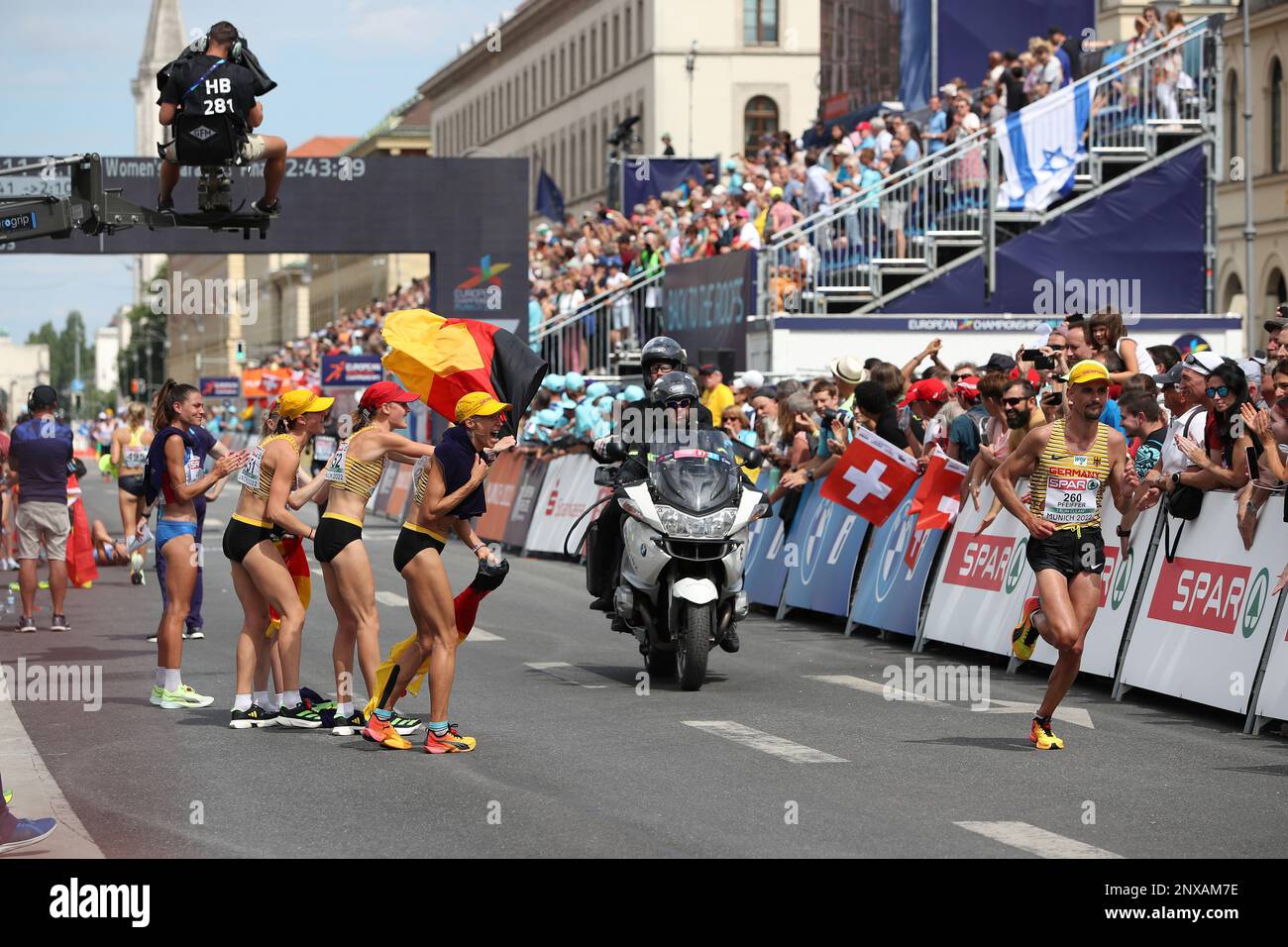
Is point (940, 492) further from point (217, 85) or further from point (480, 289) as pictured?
point (480, 289)

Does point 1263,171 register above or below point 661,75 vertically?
below

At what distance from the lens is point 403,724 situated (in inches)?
437

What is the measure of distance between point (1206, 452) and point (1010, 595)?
223 cm

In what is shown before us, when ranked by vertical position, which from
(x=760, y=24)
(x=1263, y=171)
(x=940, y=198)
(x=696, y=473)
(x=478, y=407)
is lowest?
(x=696, y=473)

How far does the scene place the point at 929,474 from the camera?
51.8ft

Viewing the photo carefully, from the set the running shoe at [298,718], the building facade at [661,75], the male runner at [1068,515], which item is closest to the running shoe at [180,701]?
the running shoe at [298,718]

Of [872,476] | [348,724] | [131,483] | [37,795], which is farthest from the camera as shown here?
[131,483]

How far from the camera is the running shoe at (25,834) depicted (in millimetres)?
7746

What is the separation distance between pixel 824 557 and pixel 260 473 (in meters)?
6.97

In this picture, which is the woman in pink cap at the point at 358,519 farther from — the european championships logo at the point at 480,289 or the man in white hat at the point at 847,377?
the european championships logo at the point at 480,289

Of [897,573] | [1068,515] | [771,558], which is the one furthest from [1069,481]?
[771,558]

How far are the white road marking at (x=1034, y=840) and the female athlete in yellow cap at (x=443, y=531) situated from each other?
3.03 meters
